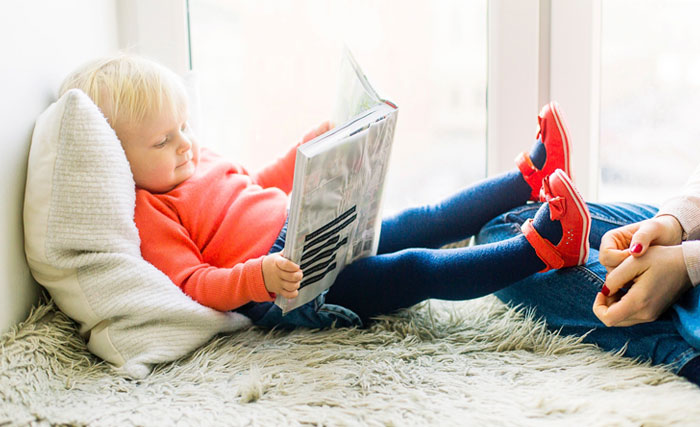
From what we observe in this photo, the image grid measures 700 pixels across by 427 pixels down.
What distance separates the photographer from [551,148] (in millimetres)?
980

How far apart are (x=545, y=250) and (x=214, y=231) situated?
527 millimetres

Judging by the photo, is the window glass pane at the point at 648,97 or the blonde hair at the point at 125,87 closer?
the blonde hair at the point at 125,87

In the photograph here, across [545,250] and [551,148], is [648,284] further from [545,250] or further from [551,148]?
[551,148]

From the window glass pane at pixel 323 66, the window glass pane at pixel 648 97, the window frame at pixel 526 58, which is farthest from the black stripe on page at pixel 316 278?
the window glass pane at pixel 648 97

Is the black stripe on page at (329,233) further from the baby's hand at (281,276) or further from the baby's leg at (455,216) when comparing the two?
the baby's leg at (455,216)

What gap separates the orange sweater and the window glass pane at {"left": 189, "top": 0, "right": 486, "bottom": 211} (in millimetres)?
271

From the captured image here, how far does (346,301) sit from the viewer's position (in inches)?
36.5

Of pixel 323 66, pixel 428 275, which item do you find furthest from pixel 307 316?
pixel 323 66

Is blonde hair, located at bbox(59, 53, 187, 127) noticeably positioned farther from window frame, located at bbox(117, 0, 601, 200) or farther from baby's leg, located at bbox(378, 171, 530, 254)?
baby's leg, located at bbox(378, 171, 530, 254)

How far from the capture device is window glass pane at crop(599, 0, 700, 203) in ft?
4.09

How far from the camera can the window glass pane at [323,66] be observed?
4.15 feet

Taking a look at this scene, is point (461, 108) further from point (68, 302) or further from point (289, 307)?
point (68, 302)

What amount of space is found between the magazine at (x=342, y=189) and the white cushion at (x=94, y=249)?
0.18m

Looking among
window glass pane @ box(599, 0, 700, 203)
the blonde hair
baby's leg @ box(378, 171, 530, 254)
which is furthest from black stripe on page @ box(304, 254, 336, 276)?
window glass pane @ box(599, 0, 700, 203)
